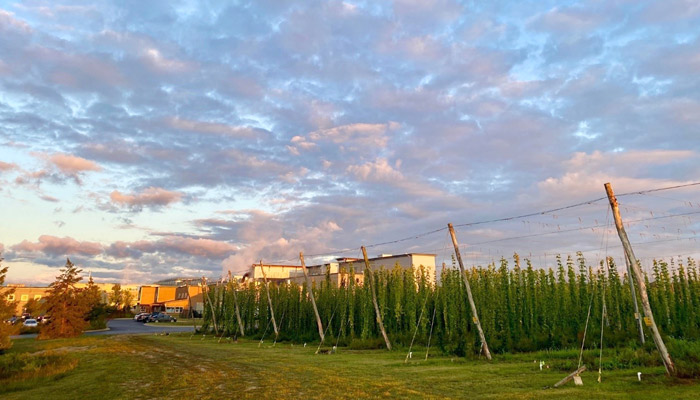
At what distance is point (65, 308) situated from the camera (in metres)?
52.1

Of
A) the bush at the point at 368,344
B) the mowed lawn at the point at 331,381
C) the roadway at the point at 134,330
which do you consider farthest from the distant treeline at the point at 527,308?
the roadway at the point at 134,330

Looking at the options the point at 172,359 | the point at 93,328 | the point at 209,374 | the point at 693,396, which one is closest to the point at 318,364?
the point at 209,374

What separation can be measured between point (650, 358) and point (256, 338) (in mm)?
41586

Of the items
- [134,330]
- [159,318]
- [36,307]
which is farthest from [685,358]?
[159,318]

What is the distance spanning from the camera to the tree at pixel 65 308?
51.2 m

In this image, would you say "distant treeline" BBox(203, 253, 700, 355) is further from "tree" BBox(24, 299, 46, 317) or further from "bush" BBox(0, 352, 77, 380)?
"tree" BBox(24, 299, 46, 317)

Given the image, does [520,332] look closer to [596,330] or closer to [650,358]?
[596,330]

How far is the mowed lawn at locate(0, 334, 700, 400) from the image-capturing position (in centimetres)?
1516

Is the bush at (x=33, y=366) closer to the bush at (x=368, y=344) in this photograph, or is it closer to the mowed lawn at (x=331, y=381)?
the mowed lawn at (x=331, y=381)

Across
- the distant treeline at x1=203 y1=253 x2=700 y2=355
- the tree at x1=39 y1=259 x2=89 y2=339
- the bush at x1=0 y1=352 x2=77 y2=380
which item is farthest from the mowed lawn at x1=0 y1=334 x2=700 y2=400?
the tree at x1=39 y1=259 x2=89 y2=339

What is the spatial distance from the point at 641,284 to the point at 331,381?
39.9 ft

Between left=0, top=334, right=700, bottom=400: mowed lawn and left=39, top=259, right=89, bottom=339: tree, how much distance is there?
29883 millimetres

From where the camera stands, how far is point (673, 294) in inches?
1288

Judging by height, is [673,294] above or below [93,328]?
above
